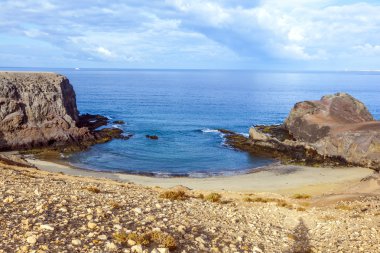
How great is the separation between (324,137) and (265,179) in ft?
67.7

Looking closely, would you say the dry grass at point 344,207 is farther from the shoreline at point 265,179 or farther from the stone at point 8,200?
the stone at point 8,200

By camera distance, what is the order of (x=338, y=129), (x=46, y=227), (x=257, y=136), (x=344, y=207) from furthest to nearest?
(x=257, y=136) < (x=338, y=129) < (x=344, y=207) < (x=46, y=227)

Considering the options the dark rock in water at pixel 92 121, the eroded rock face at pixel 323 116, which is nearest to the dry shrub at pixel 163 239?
the eroded rock face at pixel 323 116

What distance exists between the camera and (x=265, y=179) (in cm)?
4834

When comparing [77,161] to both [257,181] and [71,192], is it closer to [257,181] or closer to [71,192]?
[257,181]

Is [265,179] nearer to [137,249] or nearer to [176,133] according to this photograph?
[176,133]

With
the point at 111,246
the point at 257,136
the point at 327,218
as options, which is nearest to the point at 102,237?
the point at 111,246

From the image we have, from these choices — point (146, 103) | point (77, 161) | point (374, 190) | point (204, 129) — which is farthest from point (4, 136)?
point (146, 103)

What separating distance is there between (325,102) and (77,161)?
50.8m

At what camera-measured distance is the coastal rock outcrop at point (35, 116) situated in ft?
205

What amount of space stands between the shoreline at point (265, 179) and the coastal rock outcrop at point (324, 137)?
3.76 m

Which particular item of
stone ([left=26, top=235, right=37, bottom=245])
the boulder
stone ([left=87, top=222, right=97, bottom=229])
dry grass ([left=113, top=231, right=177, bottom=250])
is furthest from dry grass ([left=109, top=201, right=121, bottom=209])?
the boulder

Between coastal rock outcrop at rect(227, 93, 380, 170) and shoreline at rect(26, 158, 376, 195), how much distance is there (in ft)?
12.3

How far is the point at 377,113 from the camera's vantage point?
379 feet
